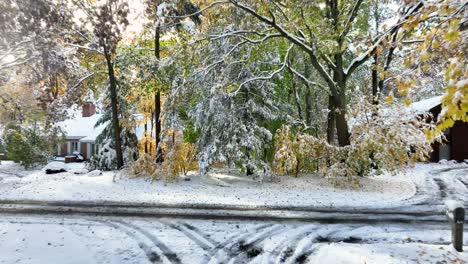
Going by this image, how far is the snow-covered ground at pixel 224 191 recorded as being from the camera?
1221cm

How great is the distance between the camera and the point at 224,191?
14281mm

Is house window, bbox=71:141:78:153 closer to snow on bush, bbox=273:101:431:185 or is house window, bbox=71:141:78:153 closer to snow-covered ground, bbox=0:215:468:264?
snow on bush, bbox=273:101:431:185

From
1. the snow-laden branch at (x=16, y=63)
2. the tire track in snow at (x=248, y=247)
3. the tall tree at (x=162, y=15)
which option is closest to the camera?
the tire track in snow at (x=248, y=247)

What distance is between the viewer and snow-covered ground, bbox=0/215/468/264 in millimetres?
6763

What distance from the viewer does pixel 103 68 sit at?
24297mm

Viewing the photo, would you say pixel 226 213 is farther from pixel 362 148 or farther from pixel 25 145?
pixel 25 145

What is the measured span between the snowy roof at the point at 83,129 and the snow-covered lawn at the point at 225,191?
23874 millimetres

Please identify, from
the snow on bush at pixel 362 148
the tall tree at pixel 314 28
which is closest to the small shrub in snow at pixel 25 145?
the tall tree at pixel 314 28

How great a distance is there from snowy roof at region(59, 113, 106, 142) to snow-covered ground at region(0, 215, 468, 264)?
103 feet

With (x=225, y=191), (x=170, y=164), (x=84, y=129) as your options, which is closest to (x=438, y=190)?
(x=225, y=191)

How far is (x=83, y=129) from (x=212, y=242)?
39.4 meters

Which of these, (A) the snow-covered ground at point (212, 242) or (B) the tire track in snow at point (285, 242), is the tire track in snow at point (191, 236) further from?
(B) the tire track in snow at point (285, 242)

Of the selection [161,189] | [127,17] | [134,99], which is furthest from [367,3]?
[134,99]

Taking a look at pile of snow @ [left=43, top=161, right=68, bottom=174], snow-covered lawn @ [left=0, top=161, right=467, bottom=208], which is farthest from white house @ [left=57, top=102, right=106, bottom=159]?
snow-covered lawn @ [left=0, top=161, right=467, bottom=208]
